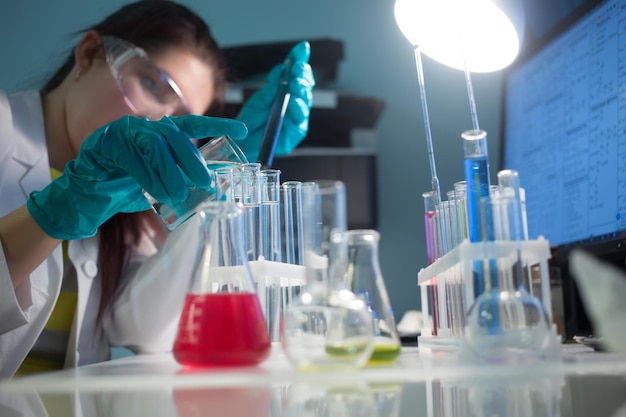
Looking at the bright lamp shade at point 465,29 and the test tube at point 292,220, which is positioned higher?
the bright lamp shade at point 465,29

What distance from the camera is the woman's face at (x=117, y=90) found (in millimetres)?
1730

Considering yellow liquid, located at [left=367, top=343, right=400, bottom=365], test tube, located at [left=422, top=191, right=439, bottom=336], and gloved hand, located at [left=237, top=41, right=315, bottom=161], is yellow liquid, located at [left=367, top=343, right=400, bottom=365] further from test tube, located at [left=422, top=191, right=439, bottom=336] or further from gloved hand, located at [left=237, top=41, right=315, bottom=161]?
gloved hand, located at [left=237, top=41, right=315, bottom=161]

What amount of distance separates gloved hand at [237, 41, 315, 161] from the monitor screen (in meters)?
0.66

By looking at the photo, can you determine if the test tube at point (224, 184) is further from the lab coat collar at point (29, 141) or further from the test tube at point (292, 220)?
the lab coat collar at point (29, 141)

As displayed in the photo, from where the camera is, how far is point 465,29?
4.33ft

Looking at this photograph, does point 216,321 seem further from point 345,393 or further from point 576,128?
point 576,128

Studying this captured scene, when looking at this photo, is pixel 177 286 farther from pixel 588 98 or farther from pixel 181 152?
pixel 588 98

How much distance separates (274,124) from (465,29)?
1.79ft

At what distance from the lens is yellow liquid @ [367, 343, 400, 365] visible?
32.3 inches

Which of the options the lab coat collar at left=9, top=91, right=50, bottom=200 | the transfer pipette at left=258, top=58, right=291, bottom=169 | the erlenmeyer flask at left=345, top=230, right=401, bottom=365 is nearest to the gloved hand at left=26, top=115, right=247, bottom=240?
the transfer pipette at left=258, top=58, right=291, bottom=169

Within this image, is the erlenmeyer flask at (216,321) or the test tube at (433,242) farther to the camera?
the test tube at (433,242)

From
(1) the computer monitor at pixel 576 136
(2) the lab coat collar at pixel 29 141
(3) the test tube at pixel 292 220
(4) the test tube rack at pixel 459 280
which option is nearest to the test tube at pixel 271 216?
(3) the test tube at pixel 292 220

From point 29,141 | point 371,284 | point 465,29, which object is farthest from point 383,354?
point 29,141

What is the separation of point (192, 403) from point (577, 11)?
1.38 m
